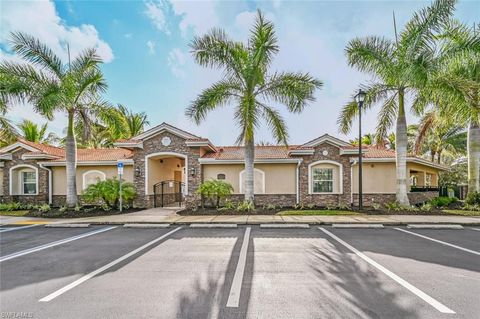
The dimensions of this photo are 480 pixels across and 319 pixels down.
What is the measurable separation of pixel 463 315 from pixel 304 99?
10.3 metres

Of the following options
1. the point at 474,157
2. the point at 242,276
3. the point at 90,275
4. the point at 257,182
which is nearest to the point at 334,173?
the point at 257,182

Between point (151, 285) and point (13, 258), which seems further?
point (13, 258)

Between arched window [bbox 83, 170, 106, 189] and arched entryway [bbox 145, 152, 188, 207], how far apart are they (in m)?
3.62

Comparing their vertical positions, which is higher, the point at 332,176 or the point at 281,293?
the point at 332,176

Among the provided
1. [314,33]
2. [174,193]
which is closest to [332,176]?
[314,33]

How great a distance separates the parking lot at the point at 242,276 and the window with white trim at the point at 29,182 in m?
10.3

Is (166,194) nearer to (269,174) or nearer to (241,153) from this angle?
(241,153)

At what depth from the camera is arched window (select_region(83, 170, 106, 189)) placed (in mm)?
16578

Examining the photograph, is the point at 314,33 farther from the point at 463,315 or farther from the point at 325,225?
the point at 463,315

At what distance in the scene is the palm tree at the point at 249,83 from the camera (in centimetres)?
1209

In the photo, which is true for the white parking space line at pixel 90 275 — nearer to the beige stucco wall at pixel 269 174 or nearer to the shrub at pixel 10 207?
the beige stucco wall at pixel 269 174

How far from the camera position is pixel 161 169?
56.7 feet

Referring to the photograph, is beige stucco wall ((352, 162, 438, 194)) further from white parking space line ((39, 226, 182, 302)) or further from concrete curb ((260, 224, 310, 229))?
white parking space line ((39, 226, 182, 302))

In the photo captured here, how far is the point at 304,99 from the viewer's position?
40.9 ft
